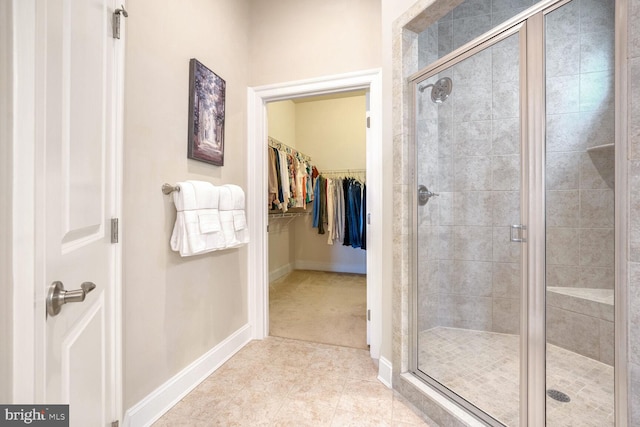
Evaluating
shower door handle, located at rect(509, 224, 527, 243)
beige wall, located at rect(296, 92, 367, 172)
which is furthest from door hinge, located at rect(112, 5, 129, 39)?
beige wall, located at rect(296, 92, 367, 172)

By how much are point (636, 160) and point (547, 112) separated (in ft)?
1.42

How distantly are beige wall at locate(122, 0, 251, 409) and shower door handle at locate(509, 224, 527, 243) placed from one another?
171cm

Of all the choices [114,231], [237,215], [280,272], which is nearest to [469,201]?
[237,215]

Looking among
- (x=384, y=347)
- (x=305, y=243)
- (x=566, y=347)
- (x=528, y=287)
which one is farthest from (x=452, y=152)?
(x=305, y=243)

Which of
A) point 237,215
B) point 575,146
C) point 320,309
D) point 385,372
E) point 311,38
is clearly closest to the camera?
point 575,146

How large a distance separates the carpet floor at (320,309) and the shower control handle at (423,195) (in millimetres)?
1234

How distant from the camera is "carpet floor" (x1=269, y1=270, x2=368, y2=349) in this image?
238cm

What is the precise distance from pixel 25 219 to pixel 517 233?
1.60 m

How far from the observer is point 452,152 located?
1.74 m

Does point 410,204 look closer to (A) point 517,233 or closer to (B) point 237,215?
(A) point 517,233

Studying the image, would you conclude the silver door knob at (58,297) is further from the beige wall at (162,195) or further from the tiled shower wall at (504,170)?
the tiled shower wall at (504,170)

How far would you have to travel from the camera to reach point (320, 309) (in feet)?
9.82

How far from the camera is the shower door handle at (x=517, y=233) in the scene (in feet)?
3.94

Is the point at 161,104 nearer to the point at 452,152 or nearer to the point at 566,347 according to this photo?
the point at 452,152
